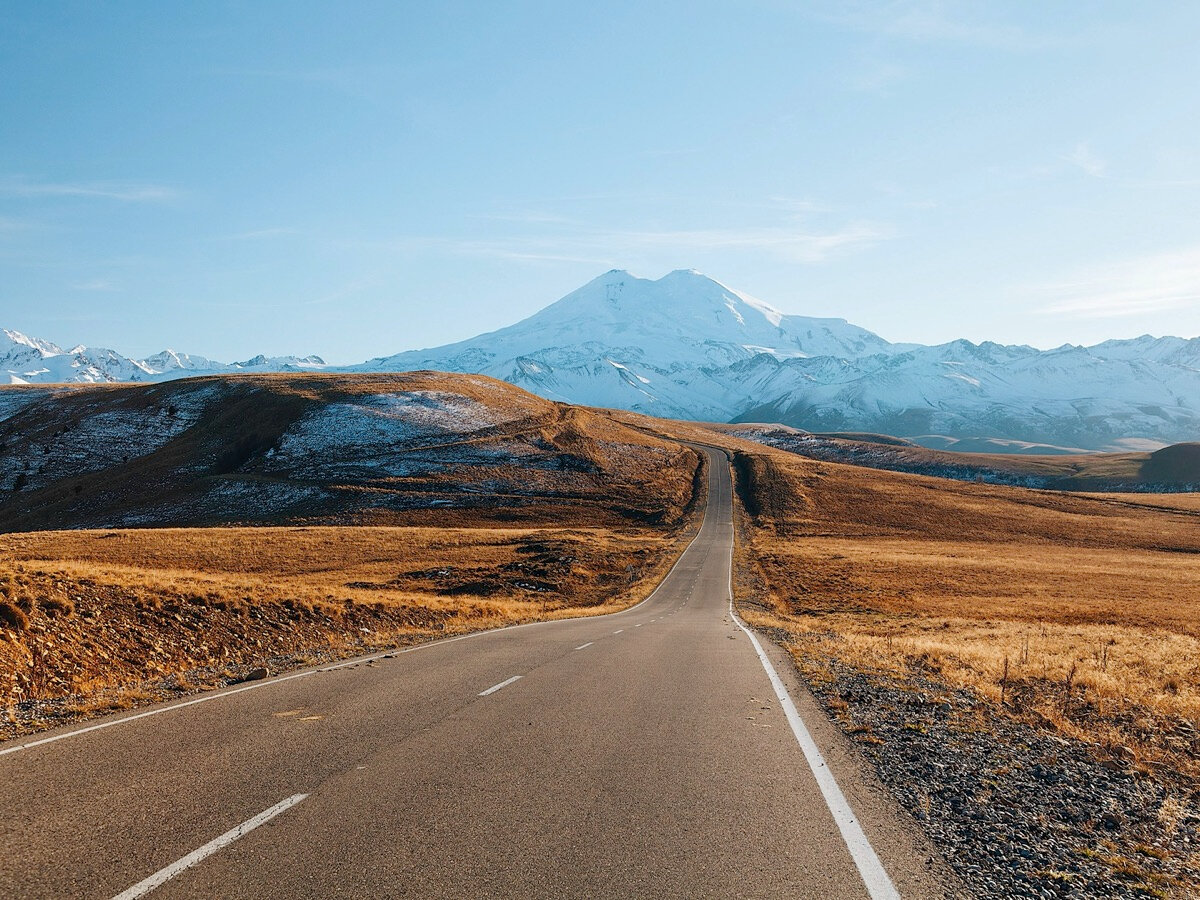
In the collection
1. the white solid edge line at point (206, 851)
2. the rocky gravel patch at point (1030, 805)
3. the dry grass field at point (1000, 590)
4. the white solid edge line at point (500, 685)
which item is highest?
the white solid edge line at point (206, 851)

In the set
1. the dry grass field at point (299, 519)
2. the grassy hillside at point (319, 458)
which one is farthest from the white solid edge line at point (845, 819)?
the grassy hillside at point (319, 458)

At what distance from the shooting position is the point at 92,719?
995 centimetres

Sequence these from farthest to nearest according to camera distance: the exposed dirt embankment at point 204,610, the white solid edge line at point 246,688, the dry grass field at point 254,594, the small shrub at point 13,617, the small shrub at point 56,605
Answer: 1. the small shrub at point 56,605
2. the dry grass field at point 254,594
3. the small shrub at point 13,617
4. the exposed dirt embankment at point 204,610
5. the white solid edge line at point 246,688

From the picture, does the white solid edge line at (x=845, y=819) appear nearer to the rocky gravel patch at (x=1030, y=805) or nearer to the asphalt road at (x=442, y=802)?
the asphalt road at (x=442, y=802)

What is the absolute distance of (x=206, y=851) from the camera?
18.0 feet

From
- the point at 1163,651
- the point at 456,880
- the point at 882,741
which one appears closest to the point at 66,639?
the point at 456,880

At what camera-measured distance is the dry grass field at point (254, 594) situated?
13.5 m

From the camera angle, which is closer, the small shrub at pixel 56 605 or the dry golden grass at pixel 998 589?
the dry golden grass at pixel 998 589

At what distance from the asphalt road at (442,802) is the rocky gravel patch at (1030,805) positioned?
1.96ft

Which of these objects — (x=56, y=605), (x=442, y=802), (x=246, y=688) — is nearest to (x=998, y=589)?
(x=246, y=688)

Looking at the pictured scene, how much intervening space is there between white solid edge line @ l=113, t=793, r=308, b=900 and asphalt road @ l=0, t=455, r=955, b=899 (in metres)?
0.02

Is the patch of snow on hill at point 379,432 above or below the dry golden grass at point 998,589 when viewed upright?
above

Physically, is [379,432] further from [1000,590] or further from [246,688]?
[246,688]

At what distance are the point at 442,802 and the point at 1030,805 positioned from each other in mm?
5800
